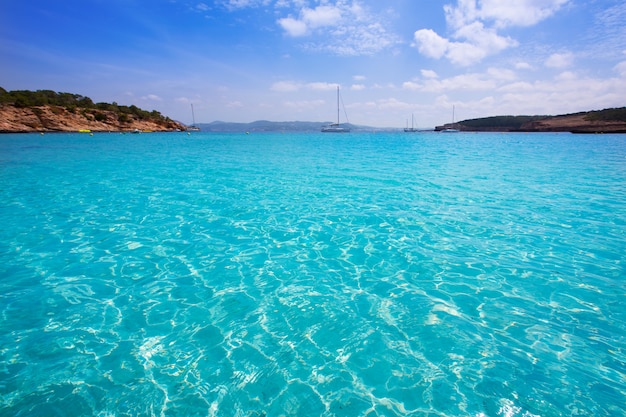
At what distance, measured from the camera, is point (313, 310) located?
6547 millimetres

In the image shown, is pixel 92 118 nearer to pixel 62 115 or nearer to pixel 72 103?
pixel 62 115

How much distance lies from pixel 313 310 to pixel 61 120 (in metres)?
125

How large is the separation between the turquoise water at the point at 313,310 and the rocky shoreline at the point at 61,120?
101992 millimetres

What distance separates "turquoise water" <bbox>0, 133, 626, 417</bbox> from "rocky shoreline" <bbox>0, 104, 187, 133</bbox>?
335ft

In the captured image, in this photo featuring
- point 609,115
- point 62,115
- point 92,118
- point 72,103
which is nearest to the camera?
point 62,115

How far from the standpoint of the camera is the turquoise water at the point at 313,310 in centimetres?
448

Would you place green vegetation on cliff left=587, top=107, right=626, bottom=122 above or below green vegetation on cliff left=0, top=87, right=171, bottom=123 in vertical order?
below

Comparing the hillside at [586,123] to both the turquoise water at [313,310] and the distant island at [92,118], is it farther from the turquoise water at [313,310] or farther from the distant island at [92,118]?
the turquoise water at [313,310]

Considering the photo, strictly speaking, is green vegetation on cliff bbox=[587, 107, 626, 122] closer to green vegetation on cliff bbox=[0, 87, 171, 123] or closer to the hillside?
the hillside

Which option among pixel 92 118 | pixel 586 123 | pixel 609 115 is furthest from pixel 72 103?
pixel 609 115

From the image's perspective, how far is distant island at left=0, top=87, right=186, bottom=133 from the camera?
86375mm

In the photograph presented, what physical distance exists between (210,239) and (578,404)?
9.84 metres

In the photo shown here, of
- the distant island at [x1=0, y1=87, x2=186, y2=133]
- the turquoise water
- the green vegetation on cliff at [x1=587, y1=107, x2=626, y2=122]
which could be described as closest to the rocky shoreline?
the distant island at [x1=0, y1=87, x2=186, y2=133]

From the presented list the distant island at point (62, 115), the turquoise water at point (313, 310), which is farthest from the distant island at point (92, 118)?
the turquoise water at point (313, 310)
